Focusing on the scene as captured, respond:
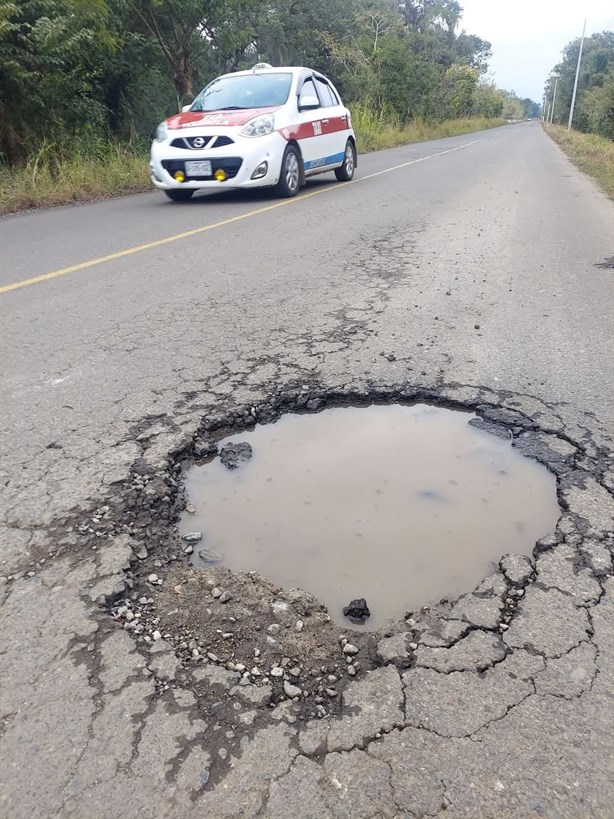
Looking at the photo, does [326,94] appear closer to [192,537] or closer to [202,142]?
[202,142]

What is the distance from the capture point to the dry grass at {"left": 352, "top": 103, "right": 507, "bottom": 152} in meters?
22.4

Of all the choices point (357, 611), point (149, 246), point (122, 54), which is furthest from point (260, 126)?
point (357, 611)

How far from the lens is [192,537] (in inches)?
92.0

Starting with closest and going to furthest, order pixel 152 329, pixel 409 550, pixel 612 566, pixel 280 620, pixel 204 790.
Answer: pixel 204 790, pixel 280 620, pixel 612 566, pixel 409 550, pixel 152 329

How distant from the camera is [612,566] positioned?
209cm

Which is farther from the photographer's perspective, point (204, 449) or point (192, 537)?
point (204, 449)

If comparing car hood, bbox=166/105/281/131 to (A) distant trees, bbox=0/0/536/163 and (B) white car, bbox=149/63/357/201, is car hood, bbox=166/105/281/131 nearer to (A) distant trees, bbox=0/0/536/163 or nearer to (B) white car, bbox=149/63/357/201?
(B) white car, bbox=149/63/357/201

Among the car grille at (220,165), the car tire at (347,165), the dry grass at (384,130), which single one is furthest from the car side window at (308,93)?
the dry grass at (384,130)

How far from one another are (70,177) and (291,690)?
10.3m

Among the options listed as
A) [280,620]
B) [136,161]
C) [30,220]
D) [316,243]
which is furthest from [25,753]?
[136,161]

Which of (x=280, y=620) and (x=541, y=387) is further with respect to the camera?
(x=541, y=387)

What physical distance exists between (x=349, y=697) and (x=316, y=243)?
18.6 feet

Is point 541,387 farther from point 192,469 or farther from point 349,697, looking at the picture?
point 349,697

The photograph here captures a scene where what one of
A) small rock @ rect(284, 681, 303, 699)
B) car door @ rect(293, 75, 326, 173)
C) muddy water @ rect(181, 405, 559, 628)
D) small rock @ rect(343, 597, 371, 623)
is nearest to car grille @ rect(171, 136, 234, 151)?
car door @ rect(293, 75, 326, 173)
